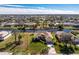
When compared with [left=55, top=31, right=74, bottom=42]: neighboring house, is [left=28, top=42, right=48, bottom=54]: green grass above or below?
below

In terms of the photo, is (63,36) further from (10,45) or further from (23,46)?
(10,45)

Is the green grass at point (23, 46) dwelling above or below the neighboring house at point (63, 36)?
below

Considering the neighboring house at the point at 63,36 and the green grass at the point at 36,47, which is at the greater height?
the neighboring house at the point at 63,36

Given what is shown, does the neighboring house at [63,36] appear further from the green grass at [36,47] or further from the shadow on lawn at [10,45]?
the shadow on lawn at [10,45]

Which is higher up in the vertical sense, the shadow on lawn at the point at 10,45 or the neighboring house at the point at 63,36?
the neighboring house at the point at 63,36

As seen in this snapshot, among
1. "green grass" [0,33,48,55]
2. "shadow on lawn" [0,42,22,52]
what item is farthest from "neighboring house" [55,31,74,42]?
"shadow on lawn" [0,42,22,52]

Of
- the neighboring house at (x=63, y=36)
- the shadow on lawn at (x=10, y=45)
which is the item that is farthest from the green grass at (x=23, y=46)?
the neighboring house at (x=63, y=36)

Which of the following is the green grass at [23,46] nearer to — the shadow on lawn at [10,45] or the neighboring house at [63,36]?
the shadow on lawn at [10,45]

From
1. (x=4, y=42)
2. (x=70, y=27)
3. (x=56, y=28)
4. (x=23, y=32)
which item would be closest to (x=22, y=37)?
(x=23, y=32)

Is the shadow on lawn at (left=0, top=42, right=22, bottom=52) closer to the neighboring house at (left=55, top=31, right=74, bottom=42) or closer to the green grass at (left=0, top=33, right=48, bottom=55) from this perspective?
the green grass at (left=0, top=33, right=48, bottom=55)

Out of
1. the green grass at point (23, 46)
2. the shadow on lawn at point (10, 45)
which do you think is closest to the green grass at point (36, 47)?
the green grass at point (23, 46)

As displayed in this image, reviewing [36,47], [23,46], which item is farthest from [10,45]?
[36,47]
